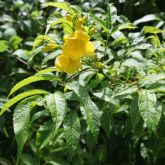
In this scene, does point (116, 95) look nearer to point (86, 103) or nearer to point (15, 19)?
point (86, 103)

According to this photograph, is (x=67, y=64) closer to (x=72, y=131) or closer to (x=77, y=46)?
(x=77, y=46)

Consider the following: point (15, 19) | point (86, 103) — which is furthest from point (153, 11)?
point (86, 103)

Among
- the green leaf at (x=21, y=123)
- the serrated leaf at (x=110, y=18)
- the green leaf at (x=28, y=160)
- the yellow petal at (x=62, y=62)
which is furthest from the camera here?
the green leaf at (x=28, y=160)

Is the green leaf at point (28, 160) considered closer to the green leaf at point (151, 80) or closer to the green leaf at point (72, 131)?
the green leaf at point (72, 131)

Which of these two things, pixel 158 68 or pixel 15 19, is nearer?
pixel 158 68

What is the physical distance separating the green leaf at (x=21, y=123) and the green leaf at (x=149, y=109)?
15.5 inches

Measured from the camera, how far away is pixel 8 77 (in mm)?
2469

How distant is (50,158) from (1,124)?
1.06ft

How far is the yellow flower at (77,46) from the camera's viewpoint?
4.48 feet

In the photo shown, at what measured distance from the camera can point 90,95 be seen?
1919 mm

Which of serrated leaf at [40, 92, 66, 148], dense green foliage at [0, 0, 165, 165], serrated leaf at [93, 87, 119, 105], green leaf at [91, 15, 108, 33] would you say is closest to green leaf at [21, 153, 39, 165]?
dense green foliage at [0, 0, 165, 165]

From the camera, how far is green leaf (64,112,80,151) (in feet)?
4.18

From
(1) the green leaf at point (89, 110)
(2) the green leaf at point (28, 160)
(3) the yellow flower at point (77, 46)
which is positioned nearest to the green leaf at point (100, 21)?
(3) the yellow flower at point (77, 46)

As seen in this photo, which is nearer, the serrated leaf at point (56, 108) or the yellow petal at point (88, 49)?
the serrated leaf at point (56, 108)
